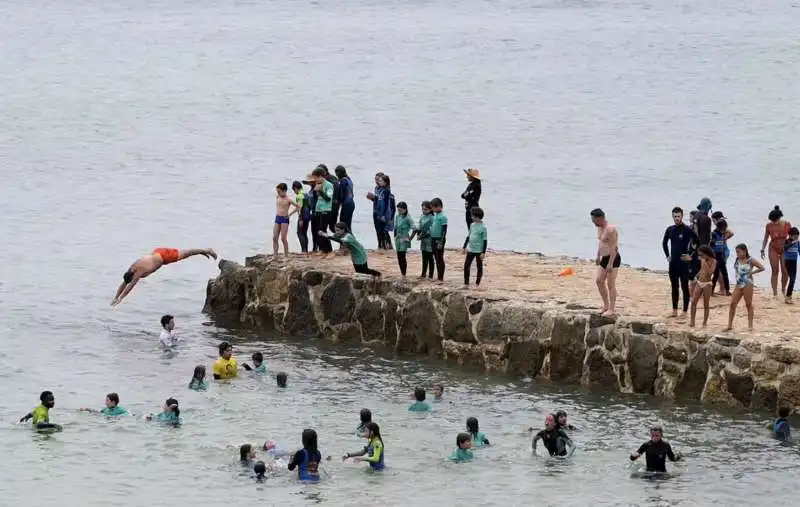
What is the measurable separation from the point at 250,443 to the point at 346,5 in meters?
73.0

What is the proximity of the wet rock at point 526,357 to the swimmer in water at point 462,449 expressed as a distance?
481 centimetres

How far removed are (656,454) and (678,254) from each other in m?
5.45

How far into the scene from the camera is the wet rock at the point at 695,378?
31672 millimetres

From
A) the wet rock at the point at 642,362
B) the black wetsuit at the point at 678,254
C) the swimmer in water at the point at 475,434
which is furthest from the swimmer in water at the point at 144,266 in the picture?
the black wetsuit at the point at 678,254

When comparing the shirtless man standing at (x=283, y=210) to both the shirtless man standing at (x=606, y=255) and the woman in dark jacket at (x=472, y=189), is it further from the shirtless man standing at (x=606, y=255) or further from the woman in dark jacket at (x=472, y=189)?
the shirtless man standing at (x=606, y=255)

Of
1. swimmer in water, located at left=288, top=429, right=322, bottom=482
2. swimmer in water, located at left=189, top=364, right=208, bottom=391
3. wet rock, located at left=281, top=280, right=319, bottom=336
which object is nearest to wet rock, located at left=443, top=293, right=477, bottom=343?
wet rock, located at left=281, top=280, right=319, bottom=336

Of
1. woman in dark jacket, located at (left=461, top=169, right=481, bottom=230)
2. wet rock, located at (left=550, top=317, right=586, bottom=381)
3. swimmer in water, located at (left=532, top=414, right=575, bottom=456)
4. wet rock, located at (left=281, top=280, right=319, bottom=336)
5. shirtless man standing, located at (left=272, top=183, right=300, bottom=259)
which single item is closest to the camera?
swimmer in water, located at (left=532, top=414, right=575, bottom=456)

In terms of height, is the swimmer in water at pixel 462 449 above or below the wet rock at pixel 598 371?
below

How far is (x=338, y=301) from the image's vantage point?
3744 centimetres

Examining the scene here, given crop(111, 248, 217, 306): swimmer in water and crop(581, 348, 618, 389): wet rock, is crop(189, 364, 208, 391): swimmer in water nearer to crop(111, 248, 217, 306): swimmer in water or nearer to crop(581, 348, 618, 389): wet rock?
crop(111, 248, 217, 306): swimmer in water

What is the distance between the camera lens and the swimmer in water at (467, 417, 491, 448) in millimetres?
30031

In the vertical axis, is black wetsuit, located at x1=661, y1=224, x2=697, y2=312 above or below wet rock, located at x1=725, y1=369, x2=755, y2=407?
above

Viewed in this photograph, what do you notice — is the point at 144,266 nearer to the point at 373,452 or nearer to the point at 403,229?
the point at 403,229

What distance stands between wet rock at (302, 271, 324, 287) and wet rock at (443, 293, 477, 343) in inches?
144
